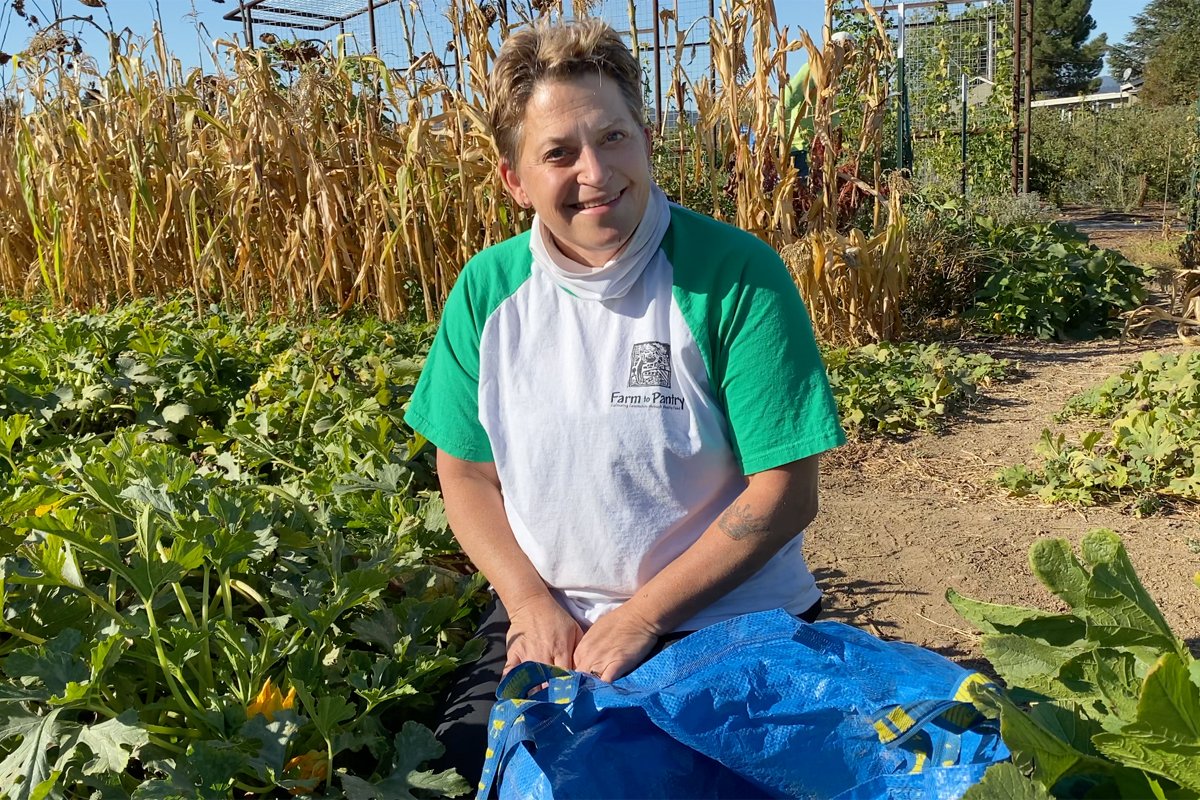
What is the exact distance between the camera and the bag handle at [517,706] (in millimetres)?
1169

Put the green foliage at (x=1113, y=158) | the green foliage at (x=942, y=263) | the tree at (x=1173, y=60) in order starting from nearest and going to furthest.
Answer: the green foliage at (x=942, y=263) < the green foliage at (x=1113, y=158) < the tree at (x=1173, y=60)

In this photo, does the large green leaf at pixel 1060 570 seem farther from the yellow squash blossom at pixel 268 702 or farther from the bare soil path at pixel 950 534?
the bare soil path at pixel 950 534

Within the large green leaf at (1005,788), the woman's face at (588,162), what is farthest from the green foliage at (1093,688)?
the woman's face at (588,162)

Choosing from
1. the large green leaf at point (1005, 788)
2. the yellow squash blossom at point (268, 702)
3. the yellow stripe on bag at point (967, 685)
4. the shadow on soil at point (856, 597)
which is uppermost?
the large green leaf at point (1005, 788)

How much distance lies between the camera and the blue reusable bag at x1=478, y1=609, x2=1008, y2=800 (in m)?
1.10

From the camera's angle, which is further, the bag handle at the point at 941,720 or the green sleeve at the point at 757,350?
the green sleeve at the point at 757,350

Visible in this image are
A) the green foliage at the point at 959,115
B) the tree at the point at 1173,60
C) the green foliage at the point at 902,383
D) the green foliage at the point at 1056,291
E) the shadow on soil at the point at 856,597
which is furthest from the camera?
the tree at the point at 1173,60

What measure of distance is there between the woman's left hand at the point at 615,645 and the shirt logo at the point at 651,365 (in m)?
0.36

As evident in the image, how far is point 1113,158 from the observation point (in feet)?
53.1

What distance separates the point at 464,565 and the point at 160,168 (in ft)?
17.2

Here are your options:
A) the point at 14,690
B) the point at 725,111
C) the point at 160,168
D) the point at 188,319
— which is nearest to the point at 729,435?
the point at 14,690

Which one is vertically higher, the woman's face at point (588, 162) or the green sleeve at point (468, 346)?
the woman's face at point (588, 162)

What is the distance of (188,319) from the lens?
17.1 ft

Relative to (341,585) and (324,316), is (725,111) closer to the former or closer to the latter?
(324,316)
